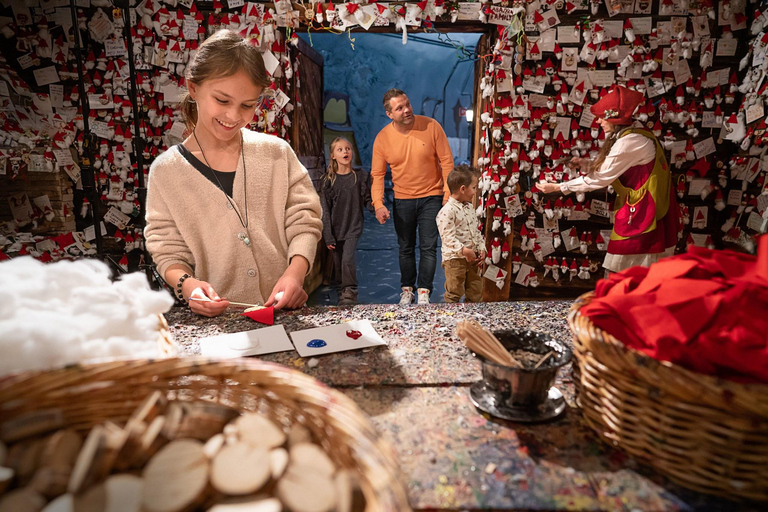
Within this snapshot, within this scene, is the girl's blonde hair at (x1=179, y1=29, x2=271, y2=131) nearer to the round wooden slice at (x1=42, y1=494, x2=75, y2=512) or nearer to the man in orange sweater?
the round wooden slice at (x1=42, y1=494, x2=75, y2=512)

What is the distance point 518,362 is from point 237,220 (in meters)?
1.15

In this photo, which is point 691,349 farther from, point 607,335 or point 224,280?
point 224,280

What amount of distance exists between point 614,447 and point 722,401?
8.3 inches

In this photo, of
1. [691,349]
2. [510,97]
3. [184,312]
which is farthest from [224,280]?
[510,97]

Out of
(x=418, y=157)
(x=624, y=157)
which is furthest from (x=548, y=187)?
(x=418, y=157)

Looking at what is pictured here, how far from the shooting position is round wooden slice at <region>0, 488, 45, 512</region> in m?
0.52

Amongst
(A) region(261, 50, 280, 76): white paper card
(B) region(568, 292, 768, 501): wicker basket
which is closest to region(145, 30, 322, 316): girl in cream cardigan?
(B) region(568, 292, 768, 501): wicker basket

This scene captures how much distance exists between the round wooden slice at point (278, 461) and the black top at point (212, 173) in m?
1.20

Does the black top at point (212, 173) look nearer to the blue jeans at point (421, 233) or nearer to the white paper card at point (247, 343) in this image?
the white paper card at point (247, 343)

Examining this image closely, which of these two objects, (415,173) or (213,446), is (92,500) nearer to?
(213,446)

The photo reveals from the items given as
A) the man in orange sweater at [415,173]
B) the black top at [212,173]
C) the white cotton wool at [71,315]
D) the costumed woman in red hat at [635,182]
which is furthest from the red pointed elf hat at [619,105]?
the white cotton wool at [71,315]

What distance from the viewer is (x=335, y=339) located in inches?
45.3

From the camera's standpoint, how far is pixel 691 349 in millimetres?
662

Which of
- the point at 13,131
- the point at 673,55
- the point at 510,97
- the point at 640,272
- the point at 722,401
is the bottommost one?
the point at 722,401
